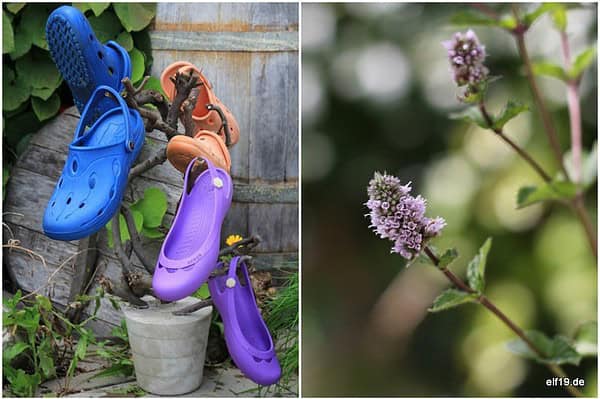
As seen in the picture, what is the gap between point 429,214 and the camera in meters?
1.02

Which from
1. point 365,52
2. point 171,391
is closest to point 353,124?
point 365,52

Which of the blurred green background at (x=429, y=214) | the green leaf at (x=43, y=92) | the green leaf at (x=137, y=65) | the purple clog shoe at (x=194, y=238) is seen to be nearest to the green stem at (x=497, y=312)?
the blurred green background at (x=429, y=214)

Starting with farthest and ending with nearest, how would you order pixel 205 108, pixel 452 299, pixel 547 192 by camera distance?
1. pixel 205 108
2. pixel 452 299
3. pixel 547 192

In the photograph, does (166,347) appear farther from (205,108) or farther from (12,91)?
(12,91)

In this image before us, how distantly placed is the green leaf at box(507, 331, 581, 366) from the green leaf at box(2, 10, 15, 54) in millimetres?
1175

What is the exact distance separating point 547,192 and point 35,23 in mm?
1221

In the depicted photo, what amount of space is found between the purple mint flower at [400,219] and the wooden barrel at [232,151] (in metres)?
0.76

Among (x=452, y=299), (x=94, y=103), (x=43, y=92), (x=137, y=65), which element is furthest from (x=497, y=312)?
(x=43, y=92)

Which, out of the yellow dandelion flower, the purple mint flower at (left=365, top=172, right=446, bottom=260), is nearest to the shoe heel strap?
the yellow dandelion flower

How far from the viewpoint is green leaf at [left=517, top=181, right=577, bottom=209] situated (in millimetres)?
468

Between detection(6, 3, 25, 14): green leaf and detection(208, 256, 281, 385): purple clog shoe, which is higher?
detection(6, 3, 25, 14): green leaf

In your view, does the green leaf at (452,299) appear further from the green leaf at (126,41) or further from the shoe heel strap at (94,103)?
the green leaf at (126,41)

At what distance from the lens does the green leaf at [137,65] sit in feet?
4.45

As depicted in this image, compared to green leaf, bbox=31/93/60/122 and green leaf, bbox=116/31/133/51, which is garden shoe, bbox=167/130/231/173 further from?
green leaf, bbox=31/93/60/122
